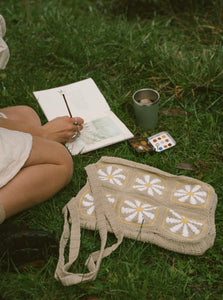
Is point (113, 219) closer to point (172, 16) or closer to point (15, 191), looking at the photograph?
point (15, 191)

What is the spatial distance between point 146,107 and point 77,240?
0.85m

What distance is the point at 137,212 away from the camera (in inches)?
65.2

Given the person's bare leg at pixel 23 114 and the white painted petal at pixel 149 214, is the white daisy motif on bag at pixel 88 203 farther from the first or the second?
the person's bare leg at pixel 23 114

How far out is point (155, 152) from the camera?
1980mm

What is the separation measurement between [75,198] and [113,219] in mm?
228

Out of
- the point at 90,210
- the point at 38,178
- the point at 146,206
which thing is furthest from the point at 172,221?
the point at 38,178

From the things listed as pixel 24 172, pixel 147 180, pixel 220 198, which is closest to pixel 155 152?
pixel 147 180

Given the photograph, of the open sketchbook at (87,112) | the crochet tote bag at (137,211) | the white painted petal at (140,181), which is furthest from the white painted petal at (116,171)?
the open sketchbook at (87,112)

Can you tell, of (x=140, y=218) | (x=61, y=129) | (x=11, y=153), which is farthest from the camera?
(x=61, y=129)

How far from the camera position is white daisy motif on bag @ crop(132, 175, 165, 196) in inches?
68.6

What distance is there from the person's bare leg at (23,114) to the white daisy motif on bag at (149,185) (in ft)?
2.39

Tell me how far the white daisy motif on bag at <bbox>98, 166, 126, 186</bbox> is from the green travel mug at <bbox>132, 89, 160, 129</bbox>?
398 millimetres

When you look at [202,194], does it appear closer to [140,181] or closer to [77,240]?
[140,181]

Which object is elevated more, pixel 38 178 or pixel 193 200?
pixel 38 178
